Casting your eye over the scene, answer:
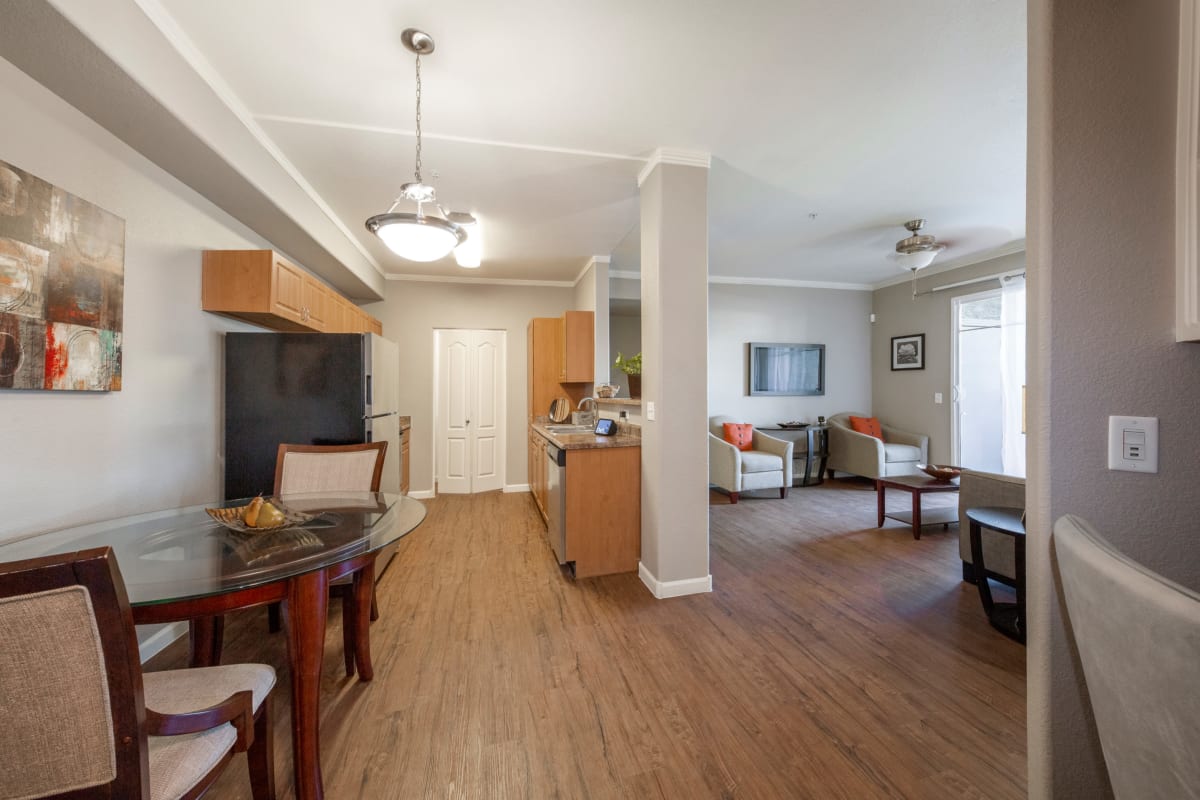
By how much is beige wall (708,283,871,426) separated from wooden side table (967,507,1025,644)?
348 centimetres

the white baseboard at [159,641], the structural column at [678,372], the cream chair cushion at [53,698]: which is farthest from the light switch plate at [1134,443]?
the white baseboard at [159,641]

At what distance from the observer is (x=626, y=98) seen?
2.13 meters

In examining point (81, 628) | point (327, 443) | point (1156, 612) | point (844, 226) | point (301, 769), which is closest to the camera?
point (1156, 612)

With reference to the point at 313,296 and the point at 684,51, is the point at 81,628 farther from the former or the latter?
the point at 313,296

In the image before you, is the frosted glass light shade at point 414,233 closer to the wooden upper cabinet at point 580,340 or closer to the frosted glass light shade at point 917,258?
the wooden upper cabinet at point 580,340

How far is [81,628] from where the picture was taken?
70 centimetres

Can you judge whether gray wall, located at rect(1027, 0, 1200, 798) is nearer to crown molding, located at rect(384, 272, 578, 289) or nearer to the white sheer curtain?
crown molding, located at rect(384, 272, 578, 289)

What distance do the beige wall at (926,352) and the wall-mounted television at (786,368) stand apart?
87 cm

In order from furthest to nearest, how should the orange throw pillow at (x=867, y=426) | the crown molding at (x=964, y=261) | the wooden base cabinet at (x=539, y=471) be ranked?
the orange throw pillow at (x=867, y=426) < the crown molding at (x=964, y=261) < the wooden base cabinet at (x=539, y=471)

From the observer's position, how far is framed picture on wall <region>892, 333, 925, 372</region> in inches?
219

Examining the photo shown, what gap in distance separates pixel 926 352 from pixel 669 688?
5693 millimetres

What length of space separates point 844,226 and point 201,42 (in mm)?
4513

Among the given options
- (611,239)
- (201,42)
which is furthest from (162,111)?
(611,239)

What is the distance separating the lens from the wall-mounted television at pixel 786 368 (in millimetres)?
5902
